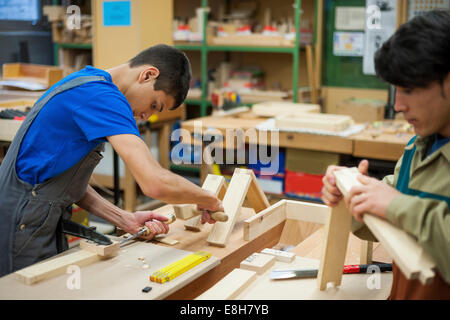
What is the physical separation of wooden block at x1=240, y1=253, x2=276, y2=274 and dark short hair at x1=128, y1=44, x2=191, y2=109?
Answer: 2.14 ft

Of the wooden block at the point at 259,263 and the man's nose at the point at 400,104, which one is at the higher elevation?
the man's nose at the point at 400,104

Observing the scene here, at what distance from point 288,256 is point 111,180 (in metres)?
3.64

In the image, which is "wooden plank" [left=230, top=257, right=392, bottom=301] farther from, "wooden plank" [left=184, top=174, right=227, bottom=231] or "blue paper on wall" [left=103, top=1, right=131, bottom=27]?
"blue paper on wall" [left=103, top=1, right=131, bottom=27]

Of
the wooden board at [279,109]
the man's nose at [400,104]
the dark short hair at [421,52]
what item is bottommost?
the wooden board at [279,109]

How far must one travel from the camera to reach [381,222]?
105cm

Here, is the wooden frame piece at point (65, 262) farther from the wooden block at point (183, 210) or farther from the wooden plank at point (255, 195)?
the wooden plank at point (255, 195)

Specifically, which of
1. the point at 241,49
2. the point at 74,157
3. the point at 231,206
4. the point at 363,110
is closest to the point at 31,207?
the point at 74,157

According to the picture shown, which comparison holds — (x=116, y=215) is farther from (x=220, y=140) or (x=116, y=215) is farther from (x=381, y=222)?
(x=220, y=140)

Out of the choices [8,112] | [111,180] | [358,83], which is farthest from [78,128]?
[358,83]

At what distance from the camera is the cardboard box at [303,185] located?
3.56 metres

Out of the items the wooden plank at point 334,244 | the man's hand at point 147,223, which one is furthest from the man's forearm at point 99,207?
the wooden plank at point 334,244

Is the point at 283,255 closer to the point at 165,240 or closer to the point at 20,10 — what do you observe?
the point at 165,240

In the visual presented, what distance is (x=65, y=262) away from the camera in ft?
4.55

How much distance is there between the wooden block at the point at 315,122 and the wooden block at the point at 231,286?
2.30 metres
